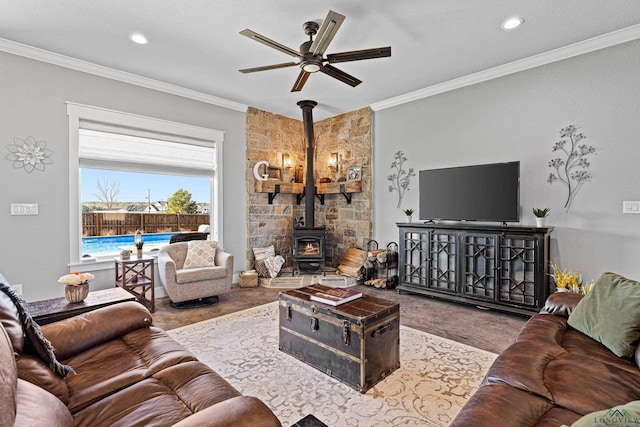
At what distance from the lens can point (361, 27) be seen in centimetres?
305

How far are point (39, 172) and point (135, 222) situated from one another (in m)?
1.31

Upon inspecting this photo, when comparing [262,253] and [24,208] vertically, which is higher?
[24,208]

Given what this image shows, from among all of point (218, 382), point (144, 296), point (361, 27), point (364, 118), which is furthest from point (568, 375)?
point (364, 118)

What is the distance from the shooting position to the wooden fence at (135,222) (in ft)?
13.6

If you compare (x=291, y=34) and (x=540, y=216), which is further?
(x=540, y=216)

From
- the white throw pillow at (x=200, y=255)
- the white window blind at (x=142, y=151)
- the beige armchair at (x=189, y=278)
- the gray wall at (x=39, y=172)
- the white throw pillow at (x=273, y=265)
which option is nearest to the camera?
the gray wall at (x=39, y=172)

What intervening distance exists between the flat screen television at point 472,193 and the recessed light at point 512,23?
55.4 inches

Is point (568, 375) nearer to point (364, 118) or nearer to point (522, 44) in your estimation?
point (522, 44)

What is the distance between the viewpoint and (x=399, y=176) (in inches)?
199

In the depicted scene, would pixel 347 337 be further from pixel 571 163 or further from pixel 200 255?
pixel 571 163

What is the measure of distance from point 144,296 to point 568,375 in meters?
4.01

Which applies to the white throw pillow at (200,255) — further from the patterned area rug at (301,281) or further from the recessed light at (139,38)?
the recessed light at (139,38)

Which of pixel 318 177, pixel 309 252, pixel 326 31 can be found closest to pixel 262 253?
pixel 309 252

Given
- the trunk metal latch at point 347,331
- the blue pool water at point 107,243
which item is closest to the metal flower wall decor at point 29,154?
the blue pool water at point 107,243
